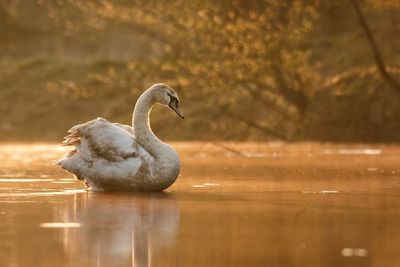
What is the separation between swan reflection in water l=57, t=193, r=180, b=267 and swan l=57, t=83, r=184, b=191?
0.44 m

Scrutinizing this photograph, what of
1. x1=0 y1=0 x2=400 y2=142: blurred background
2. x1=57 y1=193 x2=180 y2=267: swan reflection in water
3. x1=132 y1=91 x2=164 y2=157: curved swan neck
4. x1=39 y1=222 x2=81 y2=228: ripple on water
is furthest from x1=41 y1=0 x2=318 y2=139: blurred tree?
x1=39 y1=222 x2=81 y2=228: ripple on water

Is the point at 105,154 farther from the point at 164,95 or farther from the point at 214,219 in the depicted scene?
the point at 214,219

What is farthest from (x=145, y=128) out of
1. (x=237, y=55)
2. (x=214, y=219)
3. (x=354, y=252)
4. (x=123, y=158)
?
(x=237, y=55)

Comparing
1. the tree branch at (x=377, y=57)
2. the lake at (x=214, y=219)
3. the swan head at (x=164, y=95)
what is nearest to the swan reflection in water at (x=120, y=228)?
the lake at (x=214, y=219)

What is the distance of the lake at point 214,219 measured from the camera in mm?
7828

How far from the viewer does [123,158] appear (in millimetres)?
13297

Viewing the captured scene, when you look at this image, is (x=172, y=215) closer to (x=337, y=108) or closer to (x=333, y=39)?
(x=337, y=108)

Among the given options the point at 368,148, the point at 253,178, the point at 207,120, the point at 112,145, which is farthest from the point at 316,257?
the point at 207,120

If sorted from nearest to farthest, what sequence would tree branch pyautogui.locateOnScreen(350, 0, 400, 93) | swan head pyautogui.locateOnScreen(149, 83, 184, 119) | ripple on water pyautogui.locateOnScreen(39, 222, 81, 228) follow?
ripple on water pyautogui.locateOnScreen(39, 222, 81, 228), swan head pyautogui.locateOnScreen(149, 83, 184, 119), tree branch pyautogui.locateOnScreen(350, 0, 400, 93)

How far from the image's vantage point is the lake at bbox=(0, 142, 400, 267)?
7828mm

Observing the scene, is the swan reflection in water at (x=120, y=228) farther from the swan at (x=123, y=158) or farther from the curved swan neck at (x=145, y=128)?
the curved swan neck at (x=145, y=128)

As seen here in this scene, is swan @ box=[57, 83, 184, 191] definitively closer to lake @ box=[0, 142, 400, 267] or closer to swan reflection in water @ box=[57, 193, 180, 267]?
lake @ box=[0, 142, 400, 267]

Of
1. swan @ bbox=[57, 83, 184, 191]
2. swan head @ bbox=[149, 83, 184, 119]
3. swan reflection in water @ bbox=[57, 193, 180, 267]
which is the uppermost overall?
swan head @ bbox=[149, 83, 184, 119]

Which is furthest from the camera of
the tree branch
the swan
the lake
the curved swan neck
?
the tree branch
